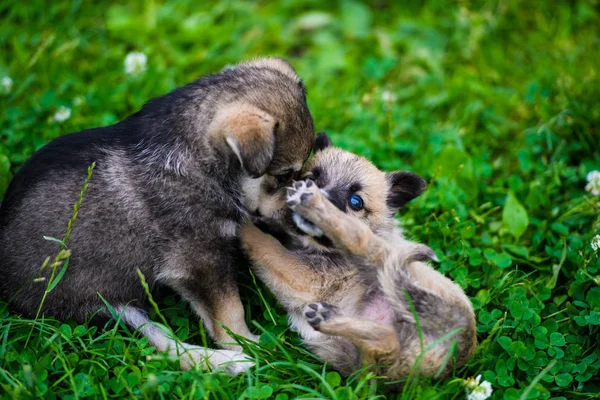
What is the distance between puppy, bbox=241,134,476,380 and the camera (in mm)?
3277

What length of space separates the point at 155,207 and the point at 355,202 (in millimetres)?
1315

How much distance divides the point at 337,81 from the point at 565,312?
3195mm

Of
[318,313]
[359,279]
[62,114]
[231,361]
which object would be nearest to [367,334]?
[318,313]

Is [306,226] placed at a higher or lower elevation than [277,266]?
higher

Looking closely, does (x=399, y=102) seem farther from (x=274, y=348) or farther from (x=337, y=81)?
(x=274, y=348)

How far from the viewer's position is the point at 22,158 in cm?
444

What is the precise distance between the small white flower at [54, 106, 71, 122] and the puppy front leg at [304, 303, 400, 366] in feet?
9.06

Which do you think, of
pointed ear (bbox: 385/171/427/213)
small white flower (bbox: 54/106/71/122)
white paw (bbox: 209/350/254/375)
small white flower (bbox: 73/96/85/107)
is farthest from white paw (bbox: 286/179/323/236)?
small white flower (bbox: 73/96/85/107)

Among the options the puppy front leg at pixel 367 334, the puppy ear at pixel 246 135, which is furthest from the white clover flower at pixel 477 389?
the puppy ear at pixel 246 135

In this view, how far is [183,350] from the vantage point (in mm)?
3596

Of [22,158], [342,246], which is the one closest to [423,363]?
[342,246]

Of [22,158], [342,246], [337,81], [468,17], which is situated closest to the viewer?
[342,246]

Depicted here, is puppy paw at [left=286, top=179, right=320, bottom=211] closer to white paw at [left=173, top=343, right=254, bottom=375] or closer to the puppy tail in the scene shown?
the puppy tail

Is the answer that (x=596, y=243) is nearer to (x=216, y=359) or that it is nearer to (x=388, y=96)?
(x=388, y=96)
